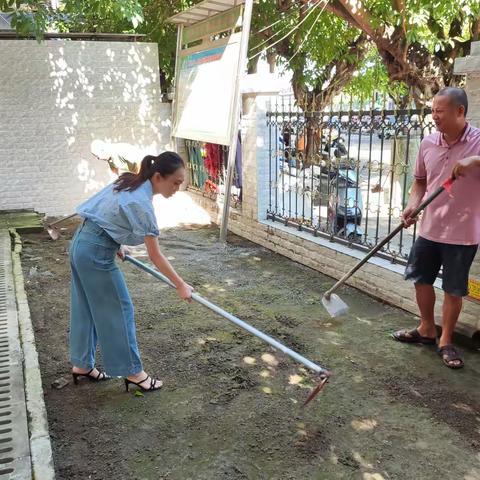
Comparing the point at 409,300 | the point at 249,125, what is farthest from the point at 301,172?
the point at 409,300

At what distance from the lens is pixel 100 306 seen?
3.04 meters

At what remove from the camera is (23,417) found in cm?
260

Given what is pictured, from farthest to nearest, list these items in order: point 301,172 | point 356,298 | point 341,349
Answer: point 301,172 → point 356,298 → point 341,349

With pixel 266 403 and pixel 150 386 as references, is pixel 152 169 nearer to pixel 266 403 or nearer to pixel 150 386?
pixel 150 386

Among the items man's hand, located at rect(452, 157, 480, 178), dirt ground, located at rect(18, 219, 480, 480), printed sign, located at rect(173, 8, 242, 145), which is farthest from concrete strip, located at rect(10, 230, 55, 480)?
printed sign, located at rect(173, 8, 242, 145)

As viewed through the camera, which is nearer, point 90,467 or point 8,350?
point 90,467

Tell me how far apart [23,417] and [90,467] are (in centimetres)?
43

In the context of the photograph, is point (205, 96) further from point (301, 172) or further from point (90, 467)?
point (90, 467)

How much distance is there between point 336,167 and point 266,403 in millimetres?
2944

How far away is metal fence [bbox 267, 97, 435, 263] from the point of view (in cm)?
450

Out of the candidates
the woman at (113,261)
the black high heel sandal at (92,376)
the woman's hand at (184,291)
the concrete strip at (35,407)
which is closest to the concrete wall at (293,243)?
the woman's hand at (184,291)

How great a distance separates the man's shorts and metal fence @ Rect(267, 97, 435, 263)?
847 millimetres

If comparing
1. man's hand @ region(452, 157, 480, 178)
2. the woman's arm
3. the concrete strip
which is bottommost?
the concrete strip

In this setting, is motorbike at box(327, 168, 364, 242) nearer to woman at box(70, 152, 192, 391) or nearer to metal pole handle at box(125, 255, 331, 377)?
metal pole handle at box(125, 255, 331, 377)
